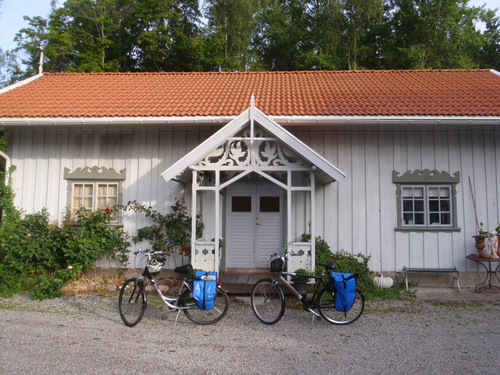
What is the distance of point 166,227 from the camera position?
873 centimetres

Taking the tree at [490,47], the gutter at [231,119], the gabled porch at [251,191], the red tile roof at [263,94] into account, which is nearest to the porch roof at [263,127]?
the gabled porch at [251,191]

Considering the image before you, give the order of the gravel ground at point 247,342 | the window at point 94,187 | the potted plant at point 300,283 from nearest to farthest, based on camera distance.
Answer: the gravel ground at point 247,342 → the potted plant at point 300,283 → the window at point 94,187

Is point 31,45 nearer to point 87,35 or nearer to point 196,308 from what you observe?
point 87,35

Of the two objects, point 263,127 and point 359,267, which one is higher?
point 263,127

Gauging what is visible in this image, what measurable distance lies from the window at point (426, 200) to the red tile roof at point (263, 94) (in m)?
1.37

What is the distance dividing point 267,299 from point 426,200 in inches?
180

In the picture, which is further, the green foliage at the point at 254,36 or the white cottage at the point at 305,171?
the green foliage at the point at 254,36

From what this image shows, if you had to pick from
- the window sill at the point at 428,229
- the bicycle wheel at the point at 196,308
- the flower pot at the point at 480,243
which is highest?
the window sill at the point at 428,229

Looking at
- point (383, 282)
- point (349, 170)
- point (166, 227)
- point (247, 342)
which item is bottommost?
point (247, 342)

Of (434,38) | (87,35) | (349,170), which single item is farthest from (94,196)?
(434,38)

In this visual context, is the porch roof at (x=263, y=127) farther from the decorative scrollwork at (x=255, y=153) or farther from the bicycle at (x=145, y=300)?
the bicycle at (x=145, y=300)

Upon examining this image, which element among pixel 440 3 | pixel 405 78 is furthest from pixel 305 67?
pixel 405 78

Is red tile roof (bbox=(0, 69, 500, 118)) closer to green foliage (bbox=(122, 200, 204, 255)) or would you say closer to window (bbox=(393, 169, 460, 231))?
window (bbox=(393, 169, 460, 231))

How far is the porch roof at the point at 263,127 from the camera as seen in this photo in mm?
7082
